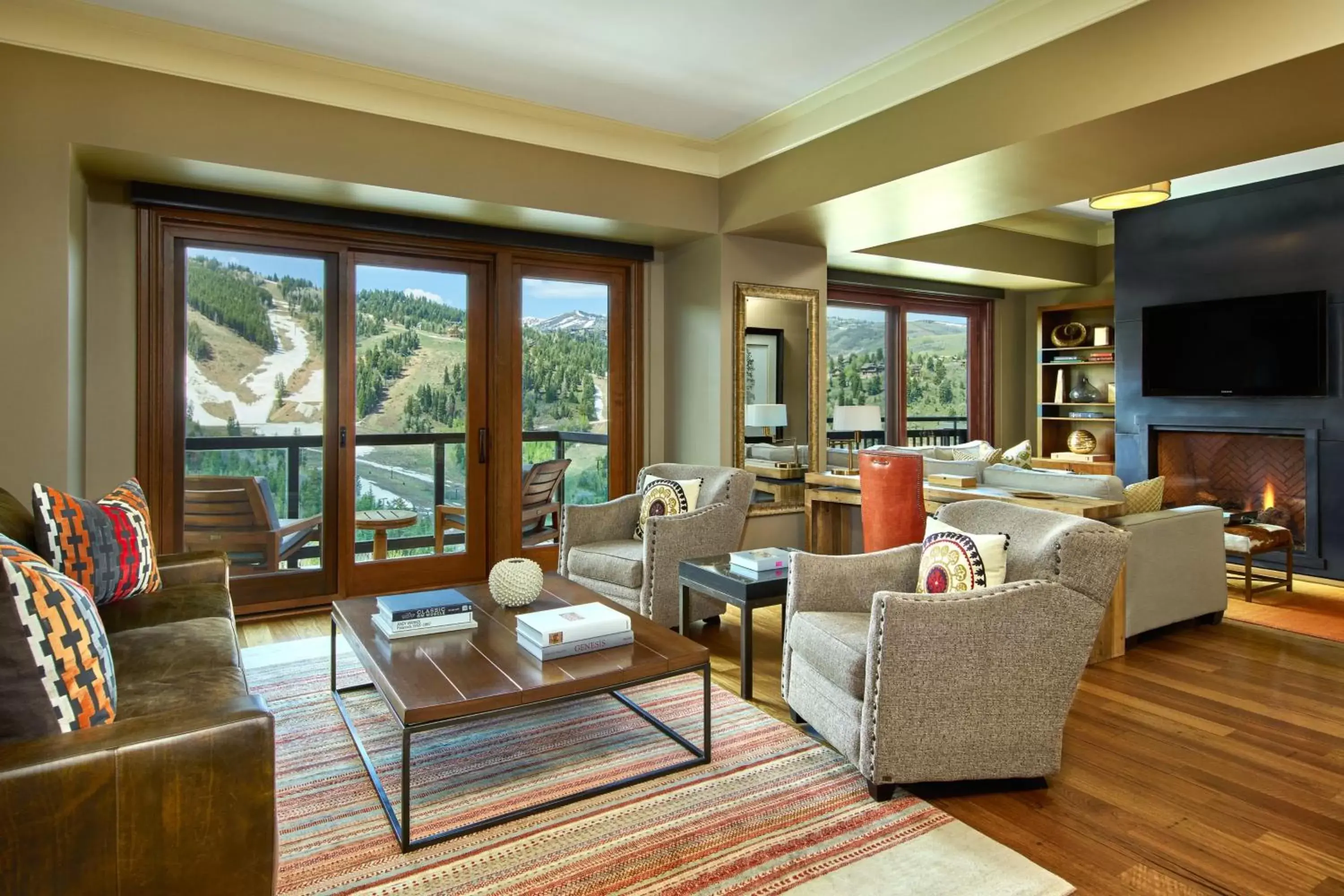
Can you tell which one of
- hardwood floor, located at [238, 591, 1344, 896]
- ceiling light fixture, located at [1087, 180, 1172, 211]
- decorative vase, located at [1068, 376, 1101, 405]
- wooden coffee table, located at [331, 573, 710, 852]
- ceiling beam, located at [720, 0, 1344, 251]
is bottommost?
hardwood floor, located at [238, 591, 1344, 896]

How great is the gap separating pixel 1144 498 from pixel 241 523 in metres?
4.86

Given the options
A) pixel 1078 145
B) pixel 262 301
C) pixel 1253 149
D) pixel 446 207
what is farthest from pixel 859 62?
pixel 262 301

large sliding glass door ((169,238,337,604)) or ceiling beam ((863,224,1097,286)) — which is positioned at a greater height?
ceiling beam ((863,224,1097,286))

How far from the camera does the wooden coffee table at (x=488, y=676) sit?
2.09 meters

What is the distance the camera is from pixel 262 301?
14.5 feet

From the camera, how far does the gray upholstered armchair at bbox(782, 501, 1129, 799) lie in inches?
88.3

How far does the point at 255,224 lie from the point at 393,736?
3.00m

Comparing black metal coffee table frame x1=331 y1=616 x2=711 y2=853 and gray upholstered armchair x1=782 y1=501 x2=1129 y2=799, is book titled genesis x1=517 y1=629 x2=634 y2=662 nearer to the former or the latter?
black metal coffee table frame x1=331 y1=616 x2=711 y2=853

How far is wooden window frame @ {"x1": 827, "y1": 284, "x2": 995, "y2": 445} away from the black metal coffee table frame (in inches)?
201

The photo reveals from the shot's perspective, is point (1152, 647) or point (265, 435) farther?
point (265, 435)

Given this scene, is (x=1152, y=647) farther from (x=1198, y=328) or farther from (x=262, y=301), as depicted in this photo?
(x=262, y=301)

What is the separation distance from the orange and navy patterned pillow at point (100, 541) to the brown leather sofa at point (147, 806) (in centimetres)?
141

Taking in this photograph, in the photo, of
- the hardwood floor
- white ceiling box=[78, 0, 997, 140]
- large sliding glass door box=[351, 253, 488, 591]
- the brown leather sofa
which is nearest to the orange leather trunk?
the hardwood floor

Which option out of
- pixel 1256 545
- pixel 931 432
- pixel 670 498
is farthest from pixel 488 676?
pixel 931 432
